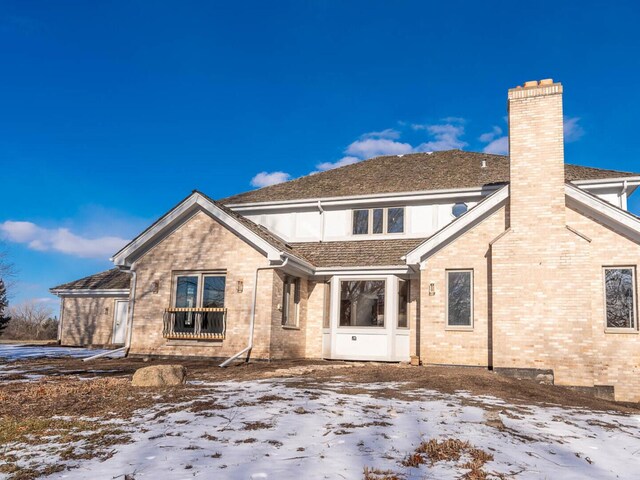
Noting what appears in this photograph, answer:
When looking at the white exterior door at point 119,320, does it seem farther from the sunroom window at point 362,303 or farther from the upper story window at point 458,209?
the upper story window at point 458,209

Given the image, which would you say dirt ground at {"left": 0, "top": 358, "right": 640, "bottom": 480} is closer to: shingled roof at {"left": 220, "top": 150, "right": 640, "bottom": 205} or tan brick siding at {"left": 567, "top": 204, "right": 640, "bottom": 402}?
tan brick siding at {"left": 567, "top": 204, "right": 640, "bottom": 402}

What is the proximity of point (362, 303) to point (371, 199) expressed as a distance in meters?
3.87

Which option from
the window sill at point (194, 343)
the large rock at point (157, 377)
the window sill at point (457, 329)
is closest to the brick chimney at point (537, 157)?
the window sill at point (457, 329)

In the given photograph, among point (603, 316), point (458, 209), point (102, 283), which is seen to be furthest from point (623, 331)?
point (102, 283)

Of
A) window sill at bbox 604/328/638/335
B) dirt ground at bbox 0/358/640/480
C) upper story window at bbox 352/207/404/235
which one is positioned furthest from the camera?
upper story window at bbox 352/207/404/235

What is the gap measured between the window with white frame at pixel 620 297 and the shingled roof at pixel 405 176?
14.0 ft

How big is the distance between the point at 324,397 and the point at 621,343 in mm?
8455

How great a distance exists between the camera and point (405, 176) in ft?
63.9

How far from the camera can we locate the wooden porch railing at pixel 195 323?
1518cm

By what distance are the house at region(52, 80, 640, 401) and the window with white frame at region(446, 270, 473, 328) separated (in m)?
0.03

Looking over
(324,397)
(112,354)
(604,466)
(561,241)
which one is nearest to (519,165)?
(561,241)

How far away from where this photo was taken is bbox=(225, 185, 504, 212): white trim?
1683cm

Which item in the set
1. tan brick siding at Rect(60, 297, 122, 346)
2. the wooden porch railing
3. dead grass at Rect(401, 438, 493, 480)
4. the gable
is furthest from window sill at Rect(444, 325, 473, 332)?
tan brick siding at Rect(60, 297, 122, 346)

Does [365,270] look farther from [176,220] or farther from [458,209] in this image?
[176,220]
